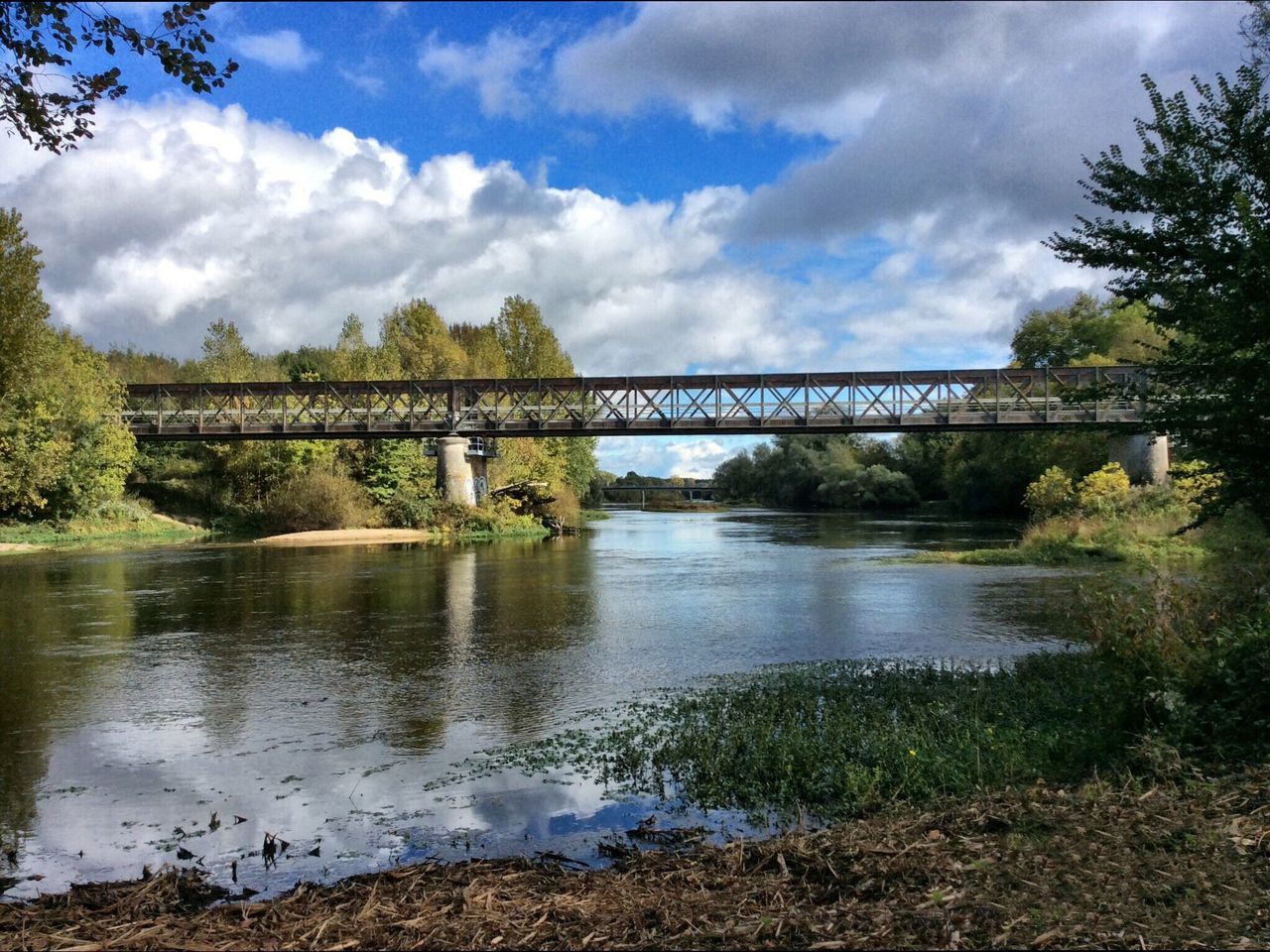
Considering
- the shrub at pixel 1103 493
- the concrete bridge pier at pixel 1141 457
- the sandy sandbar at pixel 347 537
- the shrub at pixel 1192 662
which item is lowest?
the sandy sandbar at pixel 347 537

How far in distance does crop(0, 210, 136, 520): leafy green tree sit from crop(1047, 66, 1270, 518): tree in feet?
114

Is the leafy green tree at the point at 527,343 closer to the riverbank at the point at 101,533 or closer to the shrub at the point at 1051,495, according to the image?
the riverbank at the point at 101,533

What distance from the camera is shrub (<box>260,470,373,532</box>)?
5112 cm

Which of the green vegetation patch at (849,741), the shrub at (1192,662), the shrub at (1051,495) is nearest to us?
the shrub at (1192,662)

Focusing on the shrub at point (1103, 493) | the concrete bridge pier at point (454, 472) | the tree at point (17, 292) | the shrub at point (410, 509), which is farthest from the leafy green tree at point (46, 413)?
the shrub at point (1103, 493)

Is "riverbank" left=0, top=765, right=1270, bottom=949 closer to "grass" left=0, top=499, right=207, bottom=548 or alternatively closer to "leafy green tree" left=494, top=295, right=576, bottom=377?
"grass" left=0, top=499, right=207, bottom=548

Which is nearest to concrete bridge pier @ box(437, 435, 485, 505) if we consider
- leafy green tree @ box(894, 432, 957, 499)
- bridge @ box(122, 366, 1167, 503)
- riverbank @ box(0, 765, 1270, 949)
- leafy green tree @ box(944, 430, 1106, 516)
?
bridge @ box(122, 366, 1167, 503)

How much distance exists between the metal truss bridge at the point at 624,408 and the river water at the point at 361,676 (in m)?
23.7

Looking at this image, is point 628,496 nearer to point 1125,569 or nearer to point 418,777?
point 1125,569

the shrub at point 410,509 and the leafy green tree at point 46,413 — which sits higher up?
the leafy green tree at point 46,413

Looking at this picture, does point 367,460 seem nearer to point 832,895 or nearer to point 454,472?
point 454,472

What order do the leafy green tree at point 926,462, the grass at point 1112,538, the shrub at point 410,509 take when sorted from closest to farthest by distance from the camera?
1. the grass at point 1112,538
2. the shrub at point 410,509
3. the leafy green tree at point 926,462

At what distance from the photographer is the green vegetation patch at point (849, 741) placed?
23.0ft

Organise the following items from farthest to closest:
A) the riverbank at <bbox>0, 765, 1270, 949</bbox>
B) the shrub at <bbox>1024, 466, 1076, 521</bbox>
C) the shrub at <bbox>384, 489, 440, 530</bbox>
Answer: the shrub at <bbox>384, 489, 440, 530</bbox> → the shrub at <bbox>1024, 466, 1076, 521</bbox> → the riverbank at <bbox>0, 765, 1270, 949</bbox>
